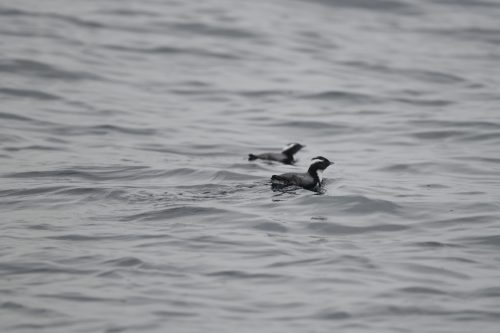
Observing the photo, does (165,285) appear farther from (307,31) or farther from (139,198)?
(307,31)

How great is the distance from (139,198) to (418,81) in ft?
40.6

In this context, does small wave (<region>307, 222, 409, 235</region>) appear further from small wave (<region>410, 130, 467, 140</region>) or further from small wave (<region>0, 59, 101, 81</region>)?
small wave (<region>0, 59, 101, 81</region>)

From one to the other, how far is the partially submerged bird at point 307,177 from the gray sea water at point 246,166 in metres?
0.27

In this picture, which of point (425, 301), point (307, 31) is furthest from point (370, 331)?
point (307, 31)

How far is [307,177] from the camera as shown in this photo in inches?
591

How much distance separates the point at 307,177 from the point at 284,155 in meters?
2.39

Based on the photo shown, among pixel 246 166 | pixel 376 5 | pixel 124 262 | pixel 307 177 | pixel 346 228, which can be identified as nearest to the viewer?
pixel 124 262

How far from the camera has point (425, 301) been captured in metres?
9.55

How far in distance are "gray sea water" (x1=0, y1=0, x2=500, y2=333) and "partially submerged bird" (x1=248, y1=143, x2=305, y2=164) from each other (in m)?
0.22

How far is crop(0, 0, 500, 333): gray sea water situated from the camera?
31.2 ft

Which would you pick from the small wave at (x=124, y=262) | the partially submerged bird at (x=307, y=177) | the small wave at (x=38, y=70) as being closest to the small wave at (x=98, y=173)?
the partially submerged bird at (x=307, y=177)

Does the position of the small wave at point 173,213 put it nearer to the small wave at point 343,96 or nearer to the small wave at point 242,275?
the small wave at point 242,275

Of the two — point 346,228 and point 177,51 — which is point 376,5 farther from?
point 346,228

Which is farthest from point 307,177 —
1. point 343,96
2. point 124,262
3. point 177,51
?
Answer: point 177,51
